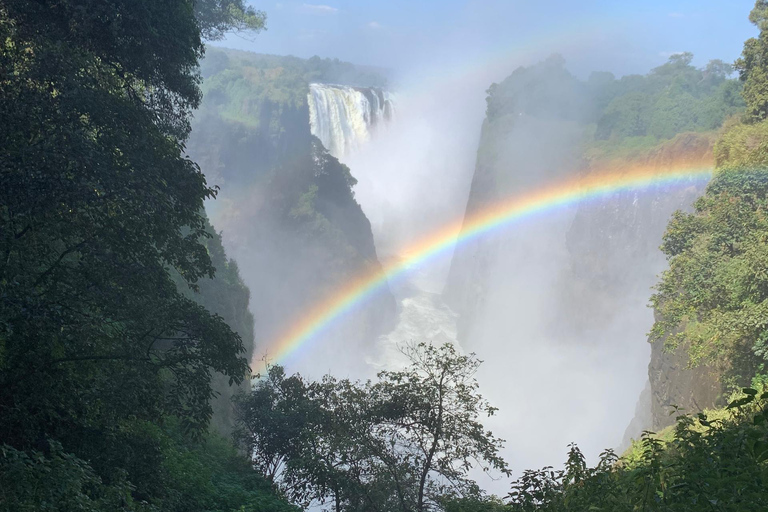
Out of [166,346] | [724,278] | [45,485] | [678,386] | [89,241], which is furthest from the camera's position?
[678,386]

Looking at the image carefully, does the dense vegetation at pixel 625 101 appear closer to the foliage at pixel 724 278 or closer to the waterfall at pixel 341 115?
the waterfall at pixel 341 115

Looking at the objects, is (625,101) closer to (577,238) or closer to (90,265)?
(577,238)

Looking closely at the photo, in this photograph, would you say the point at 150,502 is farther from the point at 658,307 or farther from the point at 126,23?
the point at 658,307

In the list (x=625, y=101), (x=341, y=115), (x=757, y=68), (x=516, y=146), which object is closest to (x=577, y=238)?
(x=625, y=101)

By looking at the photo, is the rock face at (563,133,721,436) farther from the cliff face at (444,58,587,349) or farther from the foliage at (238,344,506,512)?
the foliage at (238,344,506,512)

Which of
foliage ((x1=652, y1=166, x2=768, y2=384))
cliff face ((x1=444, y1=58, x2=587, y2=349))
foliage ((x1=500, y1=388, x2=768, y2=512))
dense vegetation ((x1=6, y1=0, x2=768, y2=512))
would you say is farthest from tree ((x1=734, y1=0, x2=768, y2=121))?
cliff face ((x1=444, y1=58, x2=587, y2=349))

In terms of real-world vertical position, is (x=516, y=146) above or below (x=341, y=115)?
below
